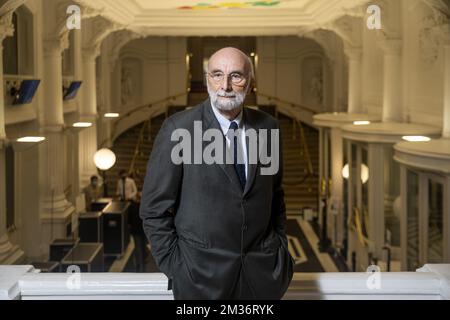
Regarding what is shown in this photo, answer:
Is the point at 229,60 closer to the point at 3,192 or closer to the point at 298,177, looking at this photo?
the point at 3,192

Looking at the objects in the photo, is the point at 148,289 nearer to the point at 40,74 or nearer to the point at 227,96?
the point at 227,96

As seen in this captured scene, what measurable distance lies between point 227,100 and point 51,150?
8842 mm

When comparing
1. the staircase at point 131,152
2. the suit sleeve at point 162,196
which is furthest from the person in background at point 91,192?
the suit sleeve at point 162,196

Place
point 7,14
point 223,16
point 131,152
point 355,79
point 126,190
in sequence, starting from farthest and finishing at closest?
point 131,152
point 223,16
point 355,79
point 126,190
point 7,14

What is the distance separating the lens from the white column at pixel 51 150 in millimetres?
10547

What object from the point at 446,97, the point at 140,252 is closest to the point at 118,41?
the point at 140,252

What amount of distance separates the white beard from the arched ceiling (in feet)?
31.8

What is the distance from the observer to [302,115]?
864 inches

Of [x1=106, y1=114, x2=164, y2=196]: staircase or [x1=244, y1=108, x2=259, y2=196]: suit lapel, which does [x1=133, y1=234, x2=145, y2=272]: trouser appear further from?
[x1=244, y1=108, x2=259, y2=196]: suit lapel

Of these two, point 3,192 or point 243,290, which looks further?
point 3,192

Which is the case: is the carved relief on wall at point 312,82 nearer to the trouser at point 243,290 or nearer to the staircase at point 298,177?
the staircase at point 298,177

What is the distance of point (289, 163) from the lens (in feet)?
58.1

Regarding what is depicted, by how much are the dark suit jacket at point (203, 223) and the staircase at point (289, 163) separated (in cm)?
1207
